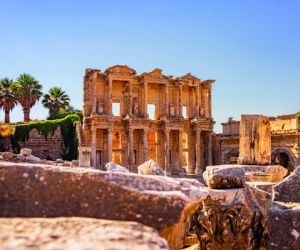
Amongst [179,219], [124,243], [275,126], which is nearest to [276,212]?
[179,219]

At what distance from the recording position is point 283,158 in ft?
108

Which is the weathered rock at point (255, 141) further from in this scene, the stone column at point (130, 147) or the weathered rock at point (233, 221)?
the stone column at point (130, 147)

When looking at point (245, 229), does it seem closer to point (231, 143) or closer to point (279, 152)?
point (279, 152)

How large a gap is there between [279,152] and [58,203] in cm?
3163

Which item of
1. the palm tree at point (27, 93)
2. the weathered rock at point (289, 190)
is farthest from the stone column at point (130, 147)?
the weathered rock at point (289, 190)

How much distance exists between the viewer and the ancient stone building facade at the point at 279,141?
30.2m

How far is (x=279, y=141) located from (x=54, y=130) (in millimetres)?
20967

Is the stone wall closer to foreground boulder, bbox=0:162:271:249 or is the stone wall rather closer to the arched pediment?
the arched pediment

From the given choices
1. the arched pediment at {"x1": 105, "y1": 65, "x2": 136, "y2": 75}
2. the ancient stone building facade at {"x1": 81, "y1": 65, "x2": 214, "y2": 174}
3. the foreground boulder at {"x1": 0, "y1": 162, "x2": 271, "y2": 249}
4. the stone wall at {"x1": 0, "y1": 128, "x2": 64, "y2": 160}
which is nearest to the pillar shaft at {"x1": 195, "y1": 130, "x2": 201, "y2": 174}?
the ancient stone building facade at {"x1": 81, "y1": 65, "x2": 214, "y2": 174}

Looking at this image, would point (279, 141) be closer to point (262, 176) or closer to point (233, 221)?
point (262, 176)

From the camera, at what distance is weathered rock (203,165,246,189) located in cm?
625

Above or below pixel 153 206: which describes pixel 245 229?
below

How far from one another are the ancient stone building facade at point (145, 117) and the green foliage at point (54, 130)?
466 centimetres

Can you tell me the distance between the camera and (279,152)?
3170 centimetres
